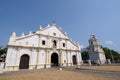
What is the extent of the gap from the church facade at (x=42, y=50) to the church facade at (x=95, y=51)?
17.2m

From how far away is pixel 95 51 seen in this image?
40656 millimetres

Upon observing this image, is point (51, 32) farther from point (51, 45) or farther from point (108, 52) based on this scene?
point (108, 52)

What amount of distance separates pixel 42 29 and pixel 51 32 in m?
3.07

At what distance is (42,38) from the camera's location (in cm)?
2202

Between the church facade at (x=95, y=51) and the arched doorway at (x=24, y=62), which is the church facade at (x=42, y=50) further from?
the church facade at (x=95, y=51)

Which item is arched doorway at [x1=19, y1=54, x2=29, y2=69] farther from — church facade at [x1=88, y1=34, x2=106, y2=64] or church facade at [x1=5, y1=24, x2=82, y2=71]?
church facade at [x1=88, y1=34, x2=106, y2=64]

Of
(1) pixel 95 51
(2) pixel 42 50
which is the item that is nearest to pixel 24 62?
(2) pixel 42 50

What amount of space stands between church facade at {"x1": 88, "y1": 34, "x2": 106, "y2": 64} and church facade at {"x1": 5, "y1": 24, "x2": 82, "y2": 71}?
17.2 meters

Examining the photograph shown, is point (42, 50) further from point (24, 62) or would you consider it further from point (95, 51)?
point (95, 51)

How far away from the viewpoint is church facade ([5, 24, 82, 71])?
671 inches

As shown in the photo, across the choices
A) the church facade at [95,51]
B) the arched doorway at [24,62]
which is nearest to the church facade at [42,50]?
the arched doorway at [24,62]

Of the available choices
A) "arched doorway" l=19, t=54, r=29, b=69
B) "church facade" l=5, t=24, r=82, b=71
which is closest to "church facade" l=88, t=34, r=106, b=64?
"church facade" l=5, t=24, r=82, b=71

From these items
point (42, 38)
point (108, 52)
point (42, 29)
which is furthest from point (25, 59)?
point (108, 52)

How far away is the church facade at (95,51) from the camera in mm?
39388
